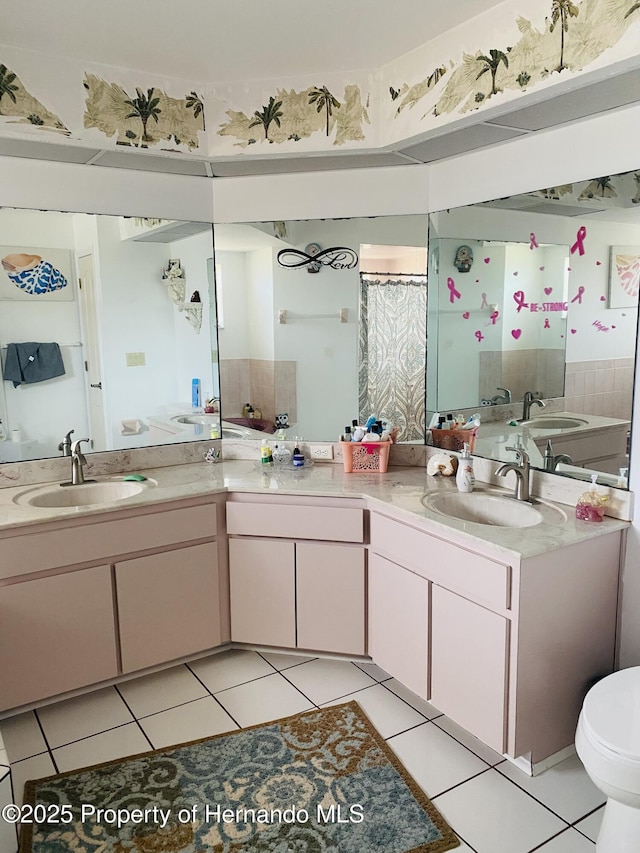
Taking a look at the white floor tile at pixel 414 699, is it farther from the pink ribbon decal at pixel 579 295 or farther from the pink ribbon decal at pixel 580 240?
the pink ribbon decal at pixel 580 240

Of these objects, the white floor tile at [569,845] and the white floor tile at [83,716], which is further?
the white floor tile at [83,716]

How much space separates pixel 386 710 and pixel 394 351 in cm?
161

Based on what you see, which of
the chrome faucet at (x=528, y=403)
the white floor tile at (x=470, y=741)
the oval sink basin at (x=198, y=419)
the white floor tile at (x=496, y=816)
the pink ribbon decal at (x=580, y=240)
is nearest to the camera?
the white floor tile at (x=496, y=816)

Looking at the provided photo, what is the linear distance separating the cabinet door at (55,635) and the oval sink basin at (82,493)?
0.41 metres

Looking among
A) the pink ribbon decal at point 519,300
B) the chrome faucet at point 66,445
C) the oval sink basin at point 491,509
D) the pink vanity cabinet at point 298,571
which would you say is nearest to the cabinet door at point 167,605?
the pink vanity cabinet at point 298,571

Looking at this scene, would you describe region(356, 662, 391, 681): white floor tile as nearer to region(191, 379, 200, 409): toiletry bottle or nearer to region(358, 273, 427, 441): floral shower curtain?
region(358, 273, 427, 441): floral shower curtain

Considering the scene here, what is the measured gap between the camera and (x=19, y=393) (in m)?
2.84

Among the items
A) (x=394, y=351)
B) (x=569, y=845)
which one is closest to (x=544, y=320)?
(x=394, y=351)

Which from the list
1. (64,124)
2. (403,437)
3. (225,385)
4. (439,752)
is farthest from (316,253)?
(439,752)

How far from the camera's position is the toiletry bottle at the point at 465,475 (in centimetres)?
266

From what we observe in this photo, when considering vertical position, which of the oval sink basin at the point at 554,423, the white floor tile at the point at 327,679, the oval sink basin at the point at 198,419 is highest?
the oval sink basin at the point at 554,423

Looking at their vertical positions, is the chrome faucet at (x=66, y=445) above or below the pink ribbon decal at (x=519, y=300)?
below

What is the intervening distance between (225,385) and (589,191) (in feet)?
6.09

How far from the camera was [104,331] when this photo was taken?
298cm
